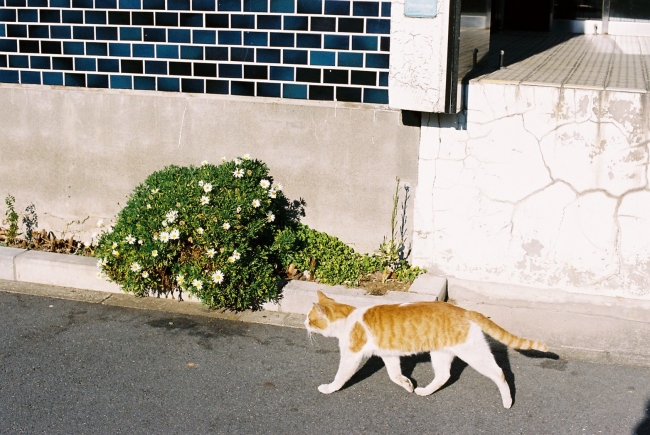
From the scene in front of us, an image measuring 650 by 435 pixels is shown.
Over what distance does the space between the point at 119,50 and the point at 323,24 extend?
1.93 meters

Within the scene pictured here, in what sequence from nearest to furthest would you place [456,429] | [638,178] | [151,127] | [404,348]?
[456,429], [404,348], [638,178], [151,127]

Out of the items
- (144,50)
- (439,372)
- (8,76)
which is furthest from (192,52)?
(439,372)

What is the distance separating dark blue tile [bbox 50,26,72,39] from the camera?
25.2 feet

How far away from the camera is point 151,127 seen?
24.7 ft

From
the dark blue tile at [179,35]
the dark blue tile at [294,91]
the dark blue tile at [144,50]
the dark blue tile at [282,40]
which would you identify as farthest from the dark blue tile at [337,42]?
the dark blue tile at [144,50]

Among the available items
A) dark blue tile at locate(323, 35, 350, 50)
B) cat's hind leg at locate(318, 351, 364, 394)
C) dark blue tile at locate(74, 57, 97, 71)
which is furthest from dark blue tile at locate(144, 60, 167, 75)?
cat's hind leg at locate(318, 351, 364, 394)

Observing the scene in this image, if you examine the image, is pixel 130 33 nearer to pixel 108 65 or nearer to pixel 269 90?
pixel 108 65

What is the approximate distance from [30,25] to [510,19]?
8848 mm

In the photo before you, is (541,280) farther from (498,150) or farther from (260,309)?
(260,309)

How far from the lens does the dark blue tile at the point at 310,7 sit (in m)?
6.95

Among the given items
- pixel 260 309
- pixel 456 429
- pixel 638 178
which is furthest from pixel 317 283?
pixel 638 178

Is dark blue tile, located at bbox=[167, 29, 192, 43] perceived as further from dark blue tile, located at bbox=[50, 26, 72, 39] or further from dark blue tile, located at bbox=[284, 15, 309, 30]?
dark blue tile, located at bbox=[50, 26, 72, 39]

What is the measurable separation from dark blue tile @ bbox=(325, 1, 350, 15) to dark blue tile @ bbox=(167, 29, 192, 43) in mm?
1267

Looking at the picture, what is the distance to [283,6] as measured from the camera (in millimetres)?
7051
